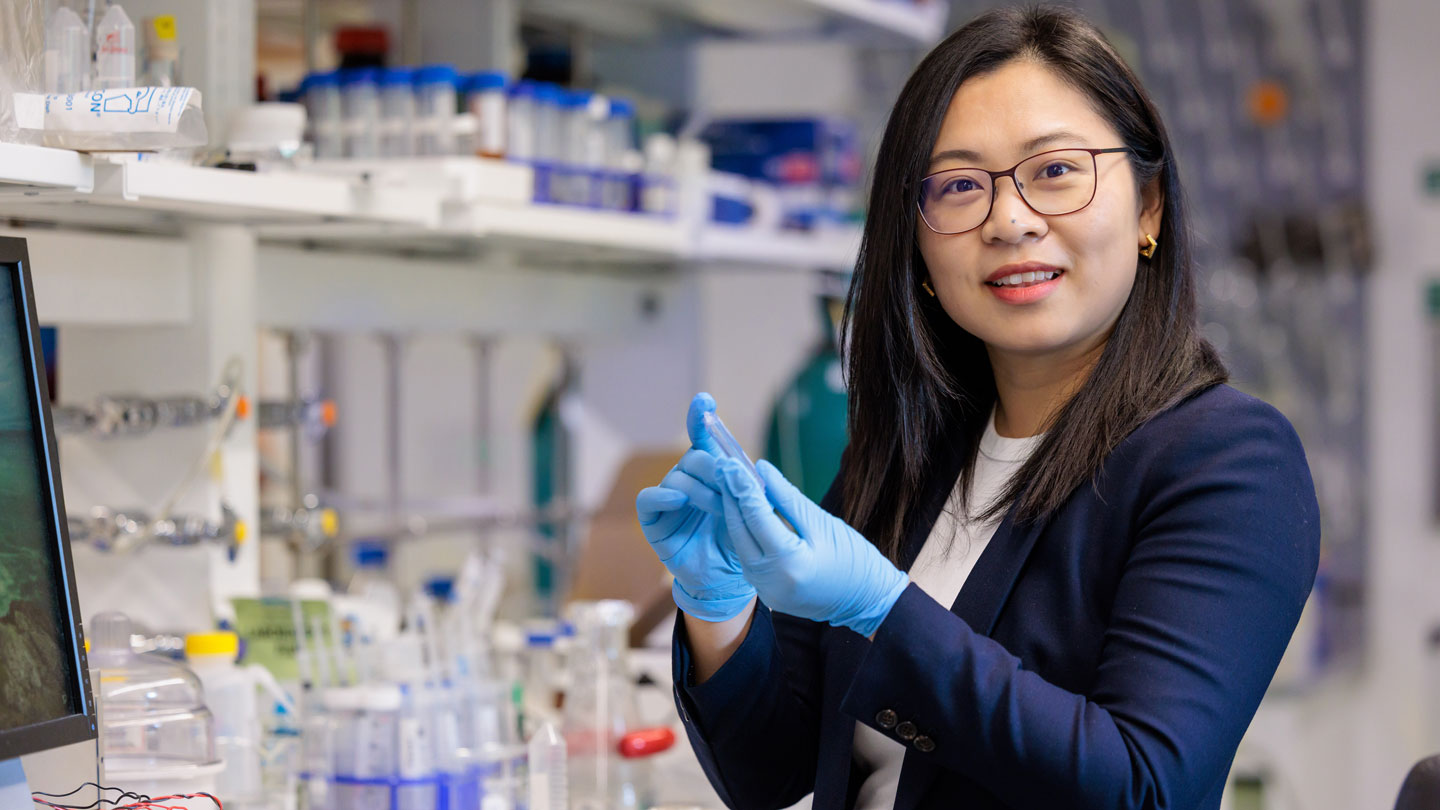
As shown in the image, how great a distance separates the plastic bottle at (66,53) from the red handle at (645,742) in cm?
94

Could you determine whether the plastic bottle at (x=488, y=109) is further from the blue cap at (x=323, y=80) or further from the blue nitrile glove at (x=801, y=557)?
the blue nitrile glove at (x=801, y=557)

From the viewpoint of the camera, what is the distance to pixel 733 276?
3.63 meters

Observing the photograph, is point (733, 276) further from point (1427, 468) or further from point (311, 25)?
point (1427, 468)

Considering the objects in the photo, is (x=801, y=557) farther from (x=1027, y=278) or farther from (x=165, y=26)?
(x=165, y=26)

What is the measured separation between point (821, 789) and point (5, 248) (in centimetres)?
83

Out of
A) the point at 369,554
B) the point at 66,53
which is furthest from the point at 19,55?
the point at 369,554

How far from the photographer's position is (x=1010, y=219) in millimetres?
1228

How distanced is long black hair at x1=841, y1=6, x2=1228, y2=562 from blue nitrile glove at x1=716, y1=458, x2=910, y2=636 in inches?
8.6

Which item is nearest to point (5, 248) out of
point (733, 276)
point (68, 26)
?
point (68, 26)

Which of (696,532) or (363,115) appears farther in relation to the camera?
(363,115)

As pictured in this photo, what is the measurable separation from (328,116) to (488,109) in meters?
0.20

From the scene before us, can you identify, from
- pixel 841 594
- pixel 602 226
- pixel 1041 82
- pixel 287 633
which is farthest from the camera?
pixel 602 226

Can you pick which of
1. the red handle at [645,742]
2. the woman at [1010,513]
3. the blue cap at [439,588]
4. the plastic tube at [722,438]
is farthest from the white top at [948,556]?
the blue cap at [439,588]

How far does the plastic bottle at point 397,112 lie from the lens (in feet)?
5.98
